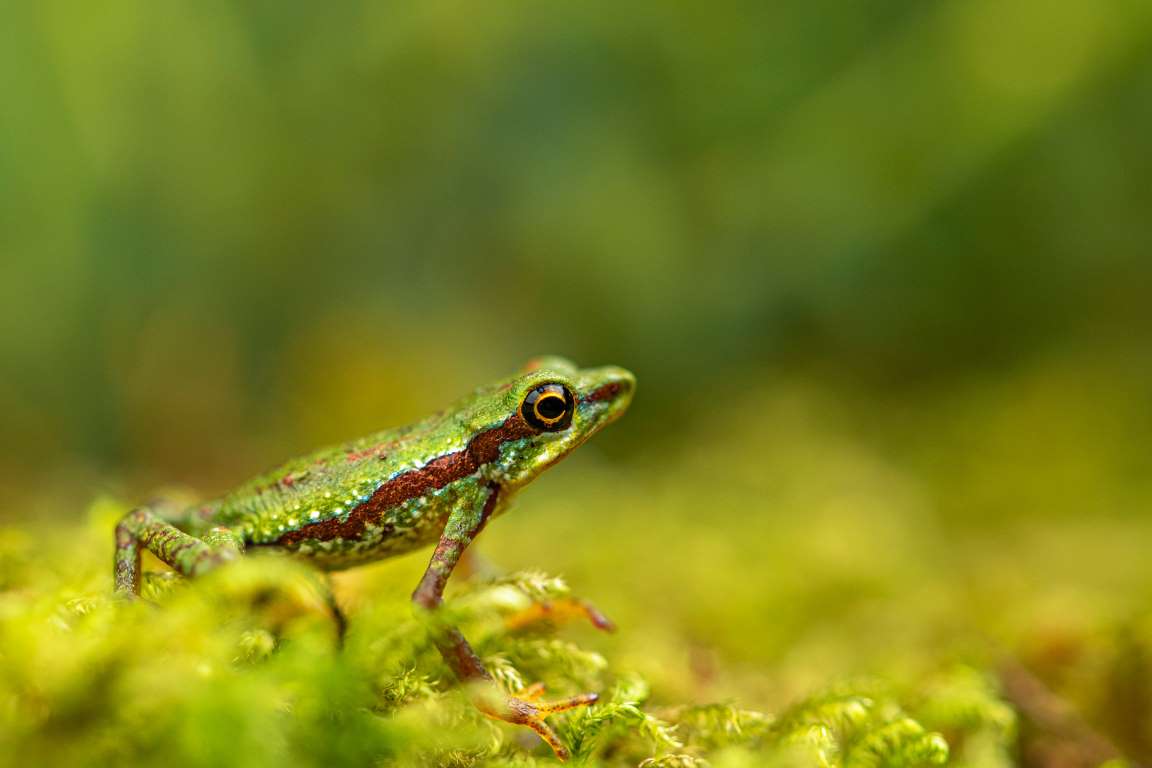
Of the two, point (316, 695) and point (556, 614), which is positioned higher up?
point (556, 614)

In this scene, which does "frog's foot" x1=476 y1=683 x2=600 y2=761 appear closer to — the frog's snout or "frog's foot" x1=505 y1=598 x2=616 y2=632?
"frog's foot" x1=505 y1=598 x2=616 y2=632

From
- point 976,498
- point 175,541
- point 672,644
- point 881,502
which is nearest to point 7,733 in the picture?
point 175,541

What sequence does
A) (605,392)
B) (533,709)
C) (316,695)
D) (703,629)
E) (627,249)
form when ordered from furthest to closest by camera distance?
(627,249) < (703,629) < (605,392) < (533,709) < (316,695)

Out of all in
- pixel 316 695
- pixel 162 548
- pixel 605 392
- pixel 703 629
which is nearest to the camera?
pixel 316 695

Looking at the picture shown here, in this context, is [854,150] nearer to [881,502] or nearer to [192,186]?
[881,502]

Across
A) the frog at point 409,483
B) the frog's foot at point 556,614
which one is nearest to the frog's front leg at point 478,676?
the frog at point 409,483

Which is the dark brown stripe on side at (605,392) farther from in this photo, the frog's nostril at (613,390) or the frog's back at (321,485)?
the frog's back at (321,485)

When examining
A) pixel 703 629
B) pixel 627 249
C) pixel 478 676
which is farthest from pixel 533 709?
pixel 627 249

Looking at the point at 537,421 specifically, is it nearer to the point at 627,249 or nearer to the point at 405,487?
the point at 405,487
